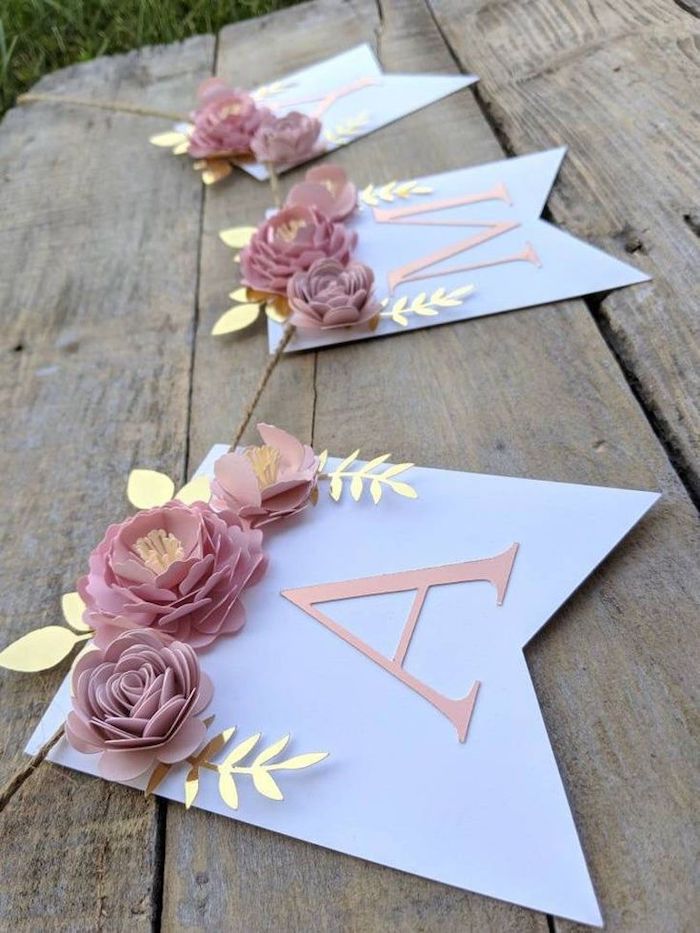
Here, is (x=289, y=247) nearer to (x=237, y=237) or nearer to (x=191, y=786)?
(x=237, y=237)

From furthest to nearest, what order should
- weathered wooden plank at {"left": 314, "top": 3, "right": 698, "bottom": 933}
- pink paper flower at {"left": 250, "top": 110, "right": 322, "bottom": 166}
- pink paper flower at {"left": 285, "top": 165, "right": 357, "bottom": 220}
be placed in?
pink paper flower at {"left": 250, "top": 110, "right": 322, "bottom": 166} → pink paper flower at {"left": 285, "top": 165, "right": 357, "bottom": 220} → weathered wooden plank at {"left": 314, "top": 3, "right": 698, "bottom": 933}

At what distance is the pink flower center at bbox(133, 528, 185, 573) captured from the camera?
622mm

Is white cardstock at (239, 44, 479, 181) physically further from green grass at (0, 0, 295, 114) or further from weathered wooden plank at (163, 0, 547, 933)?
green grass at (0, 0, 295, 114)

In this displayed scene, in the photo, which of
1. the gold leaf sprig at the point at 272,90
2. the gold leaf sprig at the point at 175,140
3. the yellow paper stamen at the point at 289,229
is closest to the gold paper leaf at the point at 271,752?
the yellow paper stamen at the point at 289,229

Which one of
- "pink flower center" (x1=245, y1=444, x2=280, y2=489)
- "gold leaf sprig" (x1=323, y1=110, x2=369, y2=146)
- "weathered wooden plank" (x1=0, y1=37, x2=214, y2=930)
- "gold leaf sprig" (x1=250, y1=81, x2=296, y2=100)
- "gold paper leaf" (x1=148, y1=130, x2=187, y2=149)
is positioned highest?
"gold leaf sprig" (x1=250, y1=81, x2=296, y2=100)

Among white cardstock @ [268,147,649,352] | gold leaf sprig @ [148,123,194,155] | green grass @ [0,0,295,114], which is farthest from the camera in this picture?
green grass @ [0,0,295,114]

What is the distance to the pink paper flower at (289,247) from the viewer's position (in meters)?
0.90

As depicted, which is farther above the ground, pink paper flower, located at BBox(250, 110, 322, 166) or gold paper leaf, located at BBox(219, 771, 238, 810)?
pink paper flower, located at BBox(250, 110, 322, 166)

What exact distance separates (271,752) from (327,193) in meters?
0.64

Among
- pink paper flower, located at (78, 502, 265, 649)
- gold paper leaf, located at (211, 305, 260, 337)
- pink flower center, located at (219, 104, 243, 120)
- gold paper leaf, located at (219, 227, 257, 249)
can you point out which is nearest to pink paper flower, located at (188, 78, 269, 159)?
pink flower center, located at (219, 104, 243, 120)

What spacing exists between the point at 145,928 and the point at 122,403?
0.49 meters

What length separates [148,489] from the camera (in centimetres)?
75

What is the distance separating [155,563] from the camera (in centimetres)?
62

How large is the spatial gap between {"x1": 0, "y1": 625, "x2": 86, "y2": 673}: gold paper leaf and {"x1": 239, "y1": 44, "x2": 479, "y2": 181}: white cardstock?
71 centimetres
